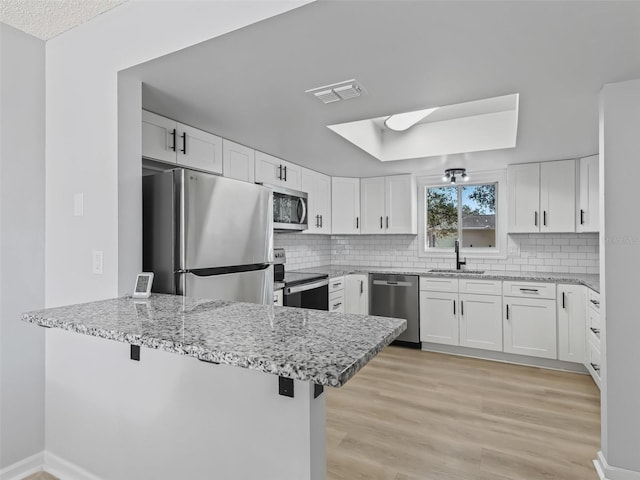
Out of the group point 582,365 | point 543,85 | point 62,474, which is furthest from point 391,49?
point 582,365

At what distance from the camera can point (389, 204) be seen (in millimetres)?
4848

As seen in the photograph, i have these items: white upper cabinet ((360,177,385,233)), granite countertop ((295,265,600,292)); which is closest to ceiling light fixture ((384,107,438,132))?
white upper cabinet ((360,177,385,233))

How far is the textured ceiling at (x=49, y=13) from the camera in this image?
1.77m

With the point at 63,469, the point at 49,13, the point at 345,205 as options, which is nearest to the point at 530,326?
the point at 345,205

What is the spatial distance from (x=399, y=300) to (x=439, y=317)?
48cm

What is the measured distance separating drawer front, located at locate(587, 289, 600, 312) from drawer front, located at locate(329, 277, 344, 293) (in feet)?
7.93

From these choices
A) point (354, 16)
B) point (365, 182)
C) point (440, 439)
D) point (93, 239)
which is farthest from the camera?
point (365, 182)

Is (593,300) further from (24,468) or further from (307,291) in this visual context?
(24,468)

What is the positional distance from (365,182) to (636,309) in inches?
134

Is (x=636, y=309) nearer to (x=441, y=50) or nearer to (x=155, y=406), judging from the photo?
(x=441, y=50)

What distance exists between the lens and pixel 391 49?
64.9 inches

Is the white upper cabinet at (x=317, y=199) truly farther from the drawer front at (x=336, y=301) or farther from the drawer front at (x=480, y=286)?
the drawer front at (x=480, y=286)

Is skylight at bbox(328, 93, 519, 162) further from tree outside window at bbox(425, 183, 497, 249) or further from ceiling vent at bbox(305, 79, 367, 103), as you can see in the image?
tree outside window at bbox(425, 183, 497, 249)

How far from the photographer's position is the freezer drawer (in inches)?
80.9
